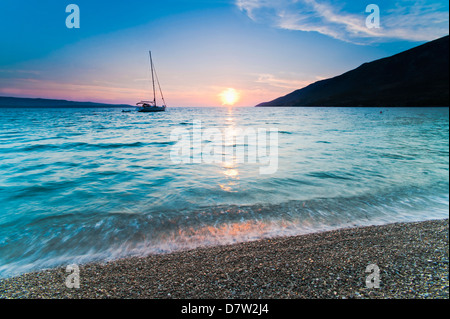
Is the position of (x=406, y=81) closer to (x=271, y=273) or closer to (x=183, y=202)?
(x=183, y=202)

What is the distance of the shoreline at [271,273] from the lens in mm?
2934

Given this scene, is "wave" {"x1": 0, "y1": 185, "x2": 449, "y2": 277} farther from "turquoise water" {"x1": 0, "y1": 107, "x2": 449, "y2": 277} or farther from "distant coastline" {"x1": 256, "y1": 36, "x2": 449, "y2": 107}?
"distant coastline" {"x1": 256, "y1": 36, "x2": 449, "y2": 107}

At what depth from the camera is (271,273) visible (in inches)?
129

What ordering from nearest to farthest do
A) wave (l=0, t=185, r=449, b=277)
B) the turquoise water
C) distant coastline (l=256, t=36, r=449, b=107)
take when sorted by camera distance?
1. wave (l=0, t=185, r=449, b=277)
2. the turquoise water
3. distant coastline (l=256, t=36, r=449, b=107)

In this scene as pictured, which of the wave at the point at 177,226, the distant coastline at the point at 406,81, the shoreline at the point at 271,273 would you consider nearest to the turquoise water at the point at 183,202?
the wave at the point at 177,226

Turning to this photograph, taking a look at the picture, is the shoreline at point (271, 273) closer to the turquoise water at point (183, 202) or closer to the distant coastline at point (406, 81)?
the turquoise water at point (183, 202)

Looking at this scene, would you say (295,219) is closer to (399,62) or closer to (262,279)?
(262,279)

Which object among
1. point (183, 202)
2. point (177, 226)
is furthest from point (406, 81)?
point (177, 226)

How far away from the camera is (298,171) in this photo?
1045 cm

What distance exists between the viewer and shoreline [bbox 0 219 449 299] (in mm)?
2934

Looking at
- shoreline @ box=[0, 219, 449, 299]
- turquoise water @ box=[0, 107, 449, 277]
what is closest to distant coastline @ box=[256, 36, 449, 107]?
turquoise water @ box=[0, 107, 449, 277]
